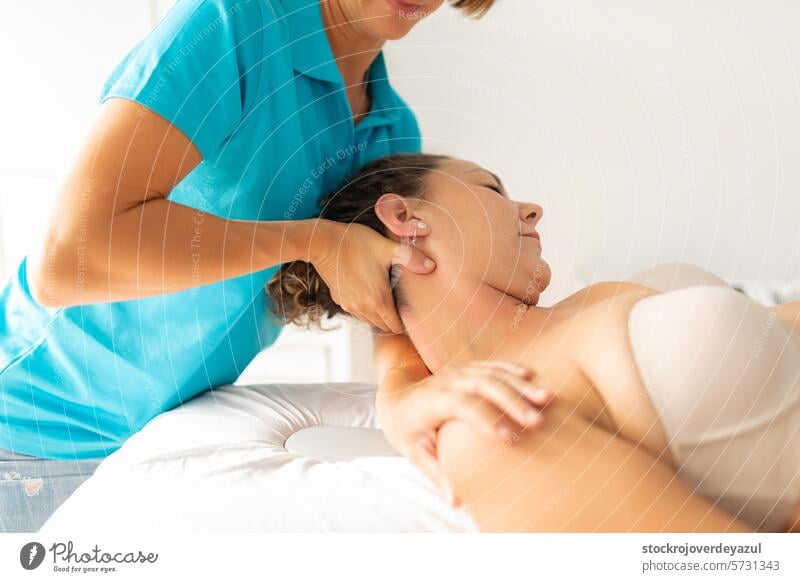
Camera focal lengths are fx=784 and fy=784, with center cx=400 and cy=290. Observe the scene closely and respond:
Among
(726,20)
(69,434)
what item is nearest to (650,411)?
(726,20)

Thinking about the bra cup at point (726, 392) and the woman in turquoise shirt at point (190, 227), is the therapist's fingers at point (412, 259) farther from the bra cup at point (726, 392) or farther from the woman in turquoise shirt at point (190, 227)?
the bra cup at point (726, 392)

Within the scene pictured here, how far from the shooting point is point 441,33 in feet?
2.38

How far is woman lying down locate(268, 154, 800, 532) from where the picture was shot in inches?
22.9

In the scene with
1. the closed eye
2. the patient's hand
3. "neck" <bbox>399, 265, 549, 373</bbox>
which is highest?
the closed eye

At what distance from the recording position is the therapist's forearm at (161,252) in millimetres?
610

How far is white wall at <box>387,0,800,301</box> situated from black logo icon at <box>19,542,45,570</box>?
1.68ft

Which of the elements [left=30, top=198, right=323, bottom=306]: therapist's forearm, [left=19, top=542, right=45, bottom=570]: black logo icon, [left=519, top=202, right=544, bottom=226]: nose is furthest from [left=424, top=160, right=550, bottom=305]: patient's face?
[left=19, top=542, right=45, bottom=570]: black logo icon

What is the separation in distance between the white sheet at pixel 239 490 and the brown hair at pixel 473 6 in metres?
0.41

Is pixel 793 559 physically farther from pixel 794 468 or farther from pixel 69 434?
pixel 69 434

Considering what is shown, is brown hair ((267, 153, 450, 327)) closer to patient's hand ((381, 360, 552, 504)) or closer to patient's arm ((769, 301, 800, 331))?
patient's hand ((381, 360, 552, 504))

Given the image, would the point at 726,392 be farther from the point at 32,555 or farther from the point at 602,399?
the point at 32,555

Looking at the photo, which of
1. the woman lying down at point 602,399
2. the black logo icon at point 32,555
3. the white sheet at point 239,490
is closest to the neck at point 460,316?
the woman lying down at point 602,399

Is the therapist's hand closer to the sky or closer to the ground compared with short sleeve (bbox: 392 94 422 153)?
closer to the ground

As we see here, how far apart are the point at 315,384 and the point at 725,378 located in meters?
0.43
